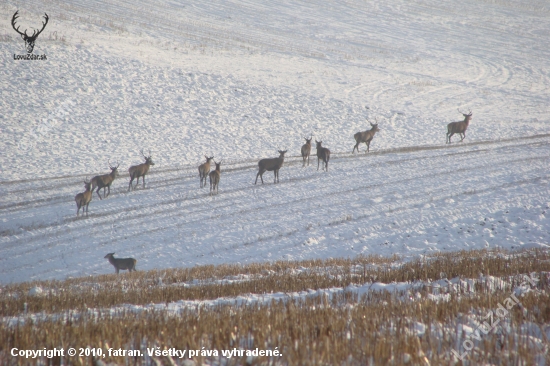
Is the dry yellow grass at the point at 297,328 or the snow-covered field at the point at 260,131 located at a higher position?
the snow-covered field at the point at 260,131

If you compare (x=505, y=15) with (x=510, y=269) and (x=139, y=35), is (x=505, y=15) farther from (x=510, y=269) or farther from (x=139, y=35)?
(x=510, y=269)

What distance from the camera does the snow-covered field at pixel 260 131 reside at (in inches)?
543

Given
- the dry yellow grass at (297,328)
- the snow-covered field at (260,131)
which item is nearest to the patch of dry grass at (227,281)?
the dry yellow grass at (297,328)

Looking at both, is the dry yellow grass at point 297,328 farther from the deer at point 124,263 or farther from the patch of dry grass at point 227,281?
the deer at point 124,263

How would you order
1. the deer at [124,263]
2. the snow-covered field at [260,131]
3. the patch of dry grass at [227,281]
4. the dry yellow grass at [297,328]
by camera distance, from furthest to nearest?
the snow-covered field at [260,131], the deer at [124,263], the patch of dry grass at [227,281], the dry yellow grass at [297,328]

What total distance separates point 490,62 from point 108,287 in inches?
1876

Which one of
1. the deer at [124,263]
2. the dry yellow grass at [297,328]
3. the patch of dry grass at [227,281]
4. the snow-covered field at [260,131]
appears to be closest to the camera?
the dry yellow grass at [297,328]


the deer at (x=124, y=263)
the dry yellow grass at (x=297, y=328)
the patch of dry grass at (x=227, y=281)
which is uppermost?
the deer at (x=124, y=263)

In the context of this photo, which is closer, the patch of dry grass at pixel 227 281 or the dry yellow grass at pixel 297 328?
the dry yellow grass at pixel 297 328

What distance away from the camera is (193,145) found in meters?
24.5

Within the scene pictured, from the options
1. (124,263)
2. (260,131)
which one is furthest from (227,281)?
(260,131)

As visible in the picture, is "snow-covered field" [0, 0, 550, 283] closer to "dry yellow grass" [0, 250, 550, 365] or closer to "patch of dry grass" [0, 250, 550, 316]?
"patch of dry grass" [0, 250, 550, 316]

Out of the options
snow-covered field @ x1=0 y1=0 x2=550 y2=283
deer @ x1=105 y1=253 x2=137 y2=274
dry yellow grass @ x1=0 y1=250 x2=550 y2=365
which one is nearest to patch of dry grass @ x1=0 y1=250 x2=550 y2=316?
dry yellow grass @ x1=0 y1=250 x2=550 y2=365

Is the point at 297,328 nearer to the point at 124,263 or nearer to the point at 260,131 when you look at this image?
the point at 124,263
